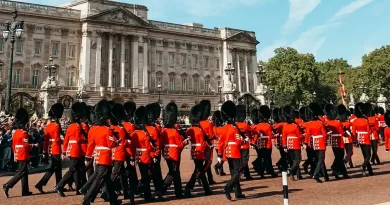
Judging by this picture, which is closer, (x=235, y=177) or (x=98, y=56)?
(x=235, y=177)

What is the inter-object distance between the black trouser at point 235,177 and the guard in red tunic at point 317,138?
10.5 ft

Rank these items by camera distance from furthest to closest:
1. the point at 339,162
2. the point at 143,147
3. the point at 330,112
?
the point at 330,112
the point at 339,162
the point at 143,147

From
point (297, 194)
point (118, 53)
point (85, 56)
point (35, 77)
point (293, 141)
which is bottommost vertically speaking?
point (297, 194)

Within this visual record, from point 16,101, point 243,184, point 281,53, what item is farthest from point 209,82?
point 243,184

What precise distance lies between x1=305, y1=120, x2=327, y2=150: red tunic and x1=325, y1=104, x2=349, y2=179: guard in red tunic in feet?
2.16

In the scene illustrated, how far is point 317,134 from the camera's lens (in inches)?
501

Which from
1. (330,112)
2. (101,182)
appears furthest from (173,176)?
(330,112)

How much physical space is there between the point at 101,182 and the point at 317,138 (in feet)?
21.7

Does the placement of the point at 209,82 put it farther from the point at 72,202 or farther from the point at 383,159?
the point at 72,202

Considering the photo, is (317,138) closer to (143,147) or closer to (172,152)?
(172,152)

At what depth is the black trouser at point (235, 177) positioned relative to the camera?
Result: 10039mm

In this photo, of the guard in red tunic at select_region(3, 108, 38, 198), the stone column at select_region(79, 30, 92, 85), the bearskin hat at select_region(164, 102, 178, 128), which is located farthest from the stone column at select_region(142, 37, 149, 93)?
the bearskin hat at select_region(164, 102, 178, 128)

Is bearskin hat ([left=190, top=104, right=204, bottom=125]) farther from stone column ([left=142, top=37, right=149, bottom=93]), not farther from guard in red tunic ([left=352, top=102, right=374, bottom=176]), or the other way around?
stone column ([left=142, top=37, right=149, bottom=93])

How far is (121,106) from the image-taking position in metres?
11.1
